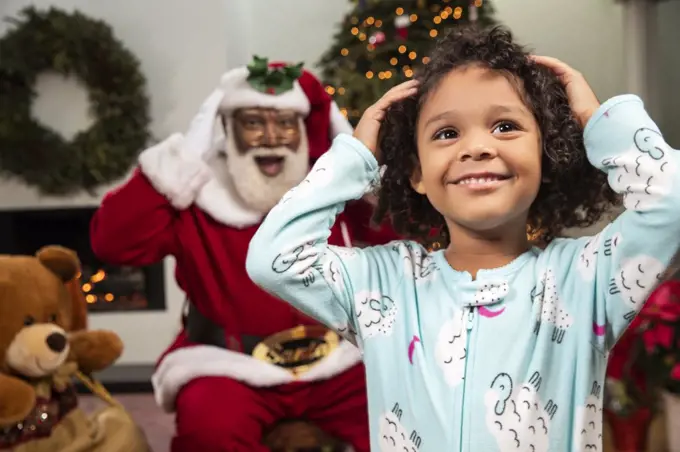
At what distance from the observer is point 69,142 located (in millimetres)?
3295

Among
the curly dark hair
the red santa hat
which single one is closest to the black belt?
the red santa hat

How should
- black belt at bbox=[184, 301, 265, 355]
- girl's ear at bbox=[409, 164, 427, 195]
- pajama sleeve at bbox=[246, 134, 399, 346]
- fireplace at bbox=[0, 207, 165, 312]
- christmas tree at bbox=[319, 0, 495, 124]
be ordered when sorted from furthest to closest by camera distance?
fireplace at bbox=[0, 207, 165, 312] → christmas tree at bbox=[319, 0, 495, 124] → black belt at bbox=[184, 301, 265, 355] → girl's ear at bbox=[409, 164, 427, 195] → pajama sleeve at bbox=[246, 134, 399, 346]

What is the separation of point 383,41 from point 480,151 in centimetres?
196

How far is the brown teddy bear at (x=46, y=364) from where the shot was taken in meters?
1.42

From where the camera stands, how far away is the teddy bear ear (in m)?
1.58

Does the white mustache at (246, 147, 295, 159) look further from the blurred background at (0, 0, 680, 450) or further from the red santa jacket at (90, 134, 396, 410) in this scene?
the blurred background at (0, 0, 680, 450)

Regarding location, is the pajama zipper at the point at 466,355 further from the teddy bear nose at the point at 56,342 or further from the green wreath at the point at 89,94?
the green wreath at the point at 89,94

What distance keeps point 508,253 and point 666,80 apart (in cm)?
213

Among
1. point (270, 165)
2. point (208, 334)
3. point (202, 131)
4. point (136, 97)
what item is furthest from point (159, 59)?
point (208, 334)

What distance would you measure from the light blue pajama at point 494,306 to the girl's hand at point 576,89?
0.13 feet

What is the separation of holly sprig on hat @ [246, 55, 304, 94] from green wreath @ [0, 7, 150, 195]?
1.70 m

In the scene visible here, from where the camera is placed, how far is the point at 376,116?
0.89m

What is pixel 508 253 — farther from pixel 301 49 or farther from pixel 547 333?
pixel 301 49

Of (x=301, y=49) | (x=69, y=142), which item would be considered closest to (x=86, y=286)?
(x=69, y=142)
